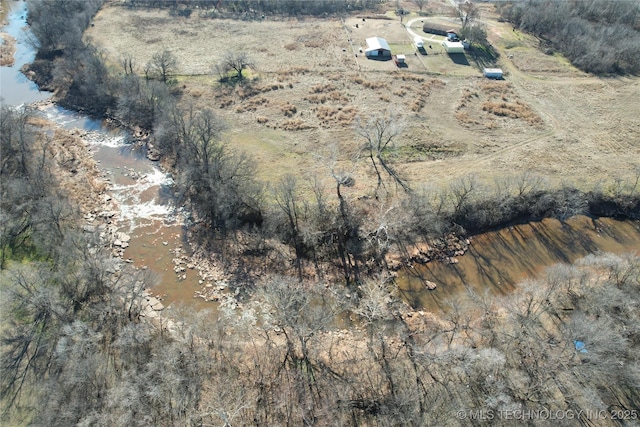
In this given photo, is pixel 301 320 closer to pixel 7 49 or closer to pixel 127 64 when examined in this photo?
pixel 127 64

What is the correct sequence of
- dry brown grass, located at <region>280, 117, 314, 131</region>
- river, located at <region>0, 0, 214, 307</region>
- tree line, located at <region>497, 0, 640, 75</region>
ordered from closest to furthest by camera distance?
river, located at <region>0, 0, 214, 307</region>, dry brown grass, located at <region>280, 117, 314, 131</region>, tree line, located at <region>497, 0, 640, 75</region>

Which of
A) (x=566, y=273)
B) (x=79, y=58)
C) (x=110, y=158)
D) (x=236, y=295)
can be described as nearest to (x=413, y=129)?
(x=566, y=273)

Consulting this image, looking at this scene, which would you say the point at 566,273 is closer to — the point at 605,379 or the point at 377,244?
the point at 605,379

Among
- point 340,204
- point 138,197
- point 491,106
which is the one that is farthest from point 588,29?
point 138,197

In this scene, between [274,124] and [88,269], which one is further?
[274,124]

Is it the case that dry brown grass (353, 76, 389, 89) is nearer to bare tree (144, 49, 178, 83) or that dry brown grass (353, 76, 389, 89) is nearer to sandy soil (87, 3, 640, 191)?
sandy soil (87, 3, 640, 191)

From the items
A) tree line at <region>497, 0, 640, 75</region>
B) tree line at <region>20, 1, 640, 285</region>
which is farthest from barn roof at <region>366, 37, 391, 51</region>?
tree line at <region>497, 0, 640, 75</region>
